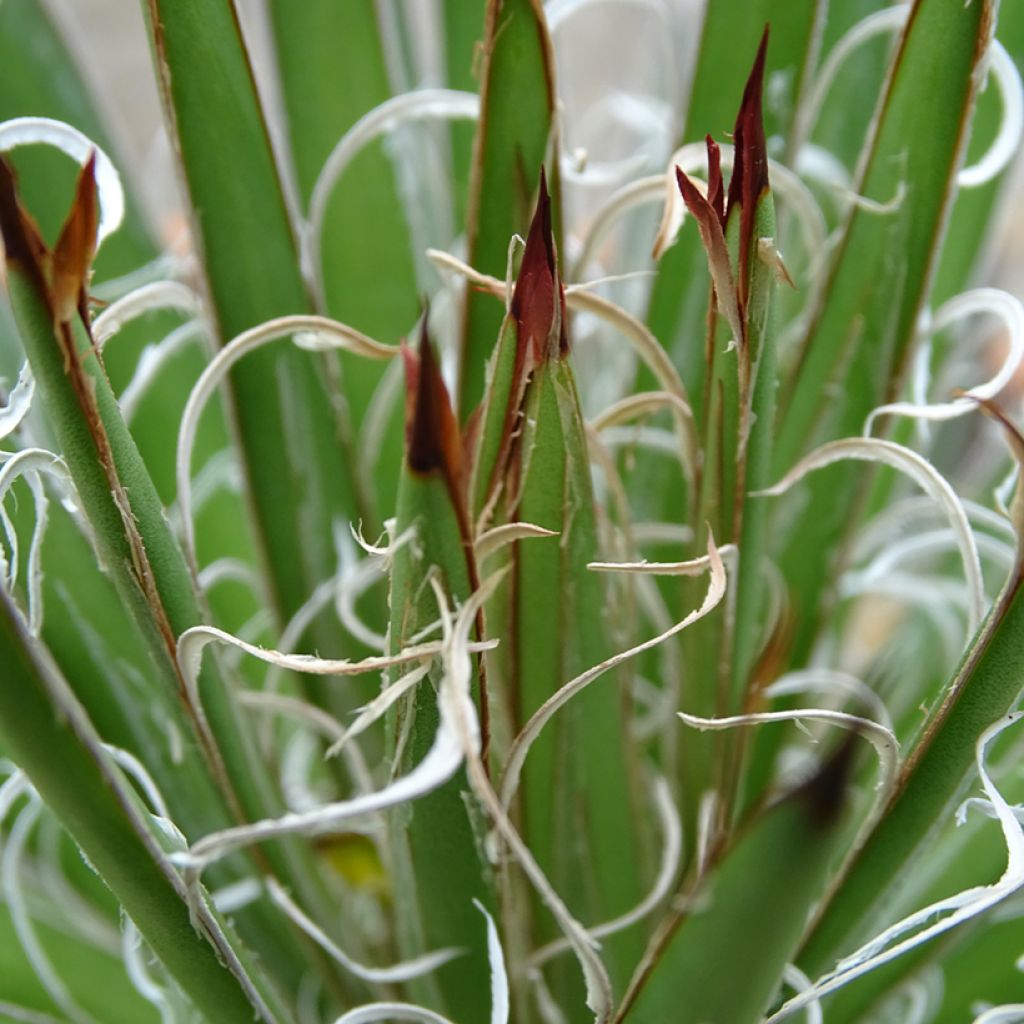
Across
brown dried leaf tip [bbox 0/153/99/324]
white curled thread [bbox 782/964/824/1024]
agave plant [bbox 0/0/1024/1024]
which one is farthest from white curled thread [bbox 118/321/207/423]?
white curled thread [bbox 782/964/824/1024]

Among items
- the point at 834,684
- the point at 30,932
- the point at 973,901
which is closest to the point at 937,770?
the point at 973,901

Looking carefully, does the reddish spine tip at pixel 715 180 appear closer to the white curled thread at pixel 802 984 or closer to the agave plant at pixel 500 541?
the agave plant at pixel 500 541

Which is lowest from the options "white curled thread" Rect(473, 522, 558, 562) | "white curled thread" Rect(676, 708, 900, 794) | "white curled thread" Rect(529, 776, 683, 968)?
"white curled thread" Rect(529, 776, 683, 968)

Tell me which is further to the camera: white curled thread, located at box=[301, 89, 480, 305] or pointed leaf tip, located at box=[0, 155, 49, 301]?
white curled thread, located at box=[301, 89, 480, 305]

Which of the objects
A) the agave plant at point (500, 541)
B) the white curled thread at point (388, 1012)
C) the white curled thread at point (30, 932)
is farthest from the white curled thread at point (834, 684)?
the white curled thread at point (30, 932)

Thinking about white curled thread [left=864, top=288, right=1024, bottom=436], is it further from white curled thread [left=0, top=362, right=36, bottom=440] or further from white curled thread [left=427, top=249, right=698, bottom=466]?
white curled thread [left=0, top=362, right=36, bottom=440]

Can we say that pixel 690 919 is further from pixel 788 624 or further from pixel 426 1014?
pixel 788 624
